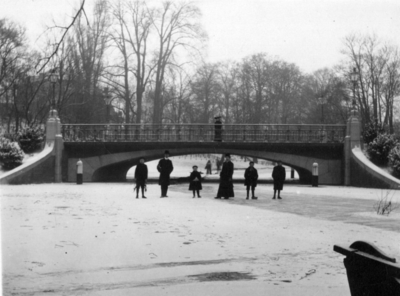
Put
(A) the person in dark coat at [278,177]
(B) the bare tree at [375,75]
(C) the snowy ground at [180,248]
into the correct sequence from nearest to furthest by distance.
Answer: (C) the snowy ground at [180,248] < (A) the person in dark coat at [278,177] < (B) the bare tree at [375,75]

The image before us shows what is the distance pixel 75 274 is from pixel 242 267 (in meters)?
1.74

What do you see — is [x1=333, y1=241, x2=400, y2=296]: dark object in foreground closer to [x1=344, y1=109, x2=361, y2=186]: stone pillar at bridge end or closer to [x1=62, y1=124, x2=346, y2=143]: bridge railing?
[x1=344, y1=109, x2=361, y2=186]: stone pillar at bridge end

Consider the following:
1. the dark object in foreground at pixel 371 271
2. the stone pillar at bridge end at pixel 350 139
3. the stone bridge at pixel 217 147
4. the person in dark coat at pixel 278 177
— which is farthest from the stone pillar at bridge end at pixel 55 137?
the dark object in foreground at pixel 371 271

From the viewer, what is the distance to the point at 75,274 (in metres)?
5.81

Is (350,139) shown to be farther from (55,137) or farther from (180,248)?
(180,248)

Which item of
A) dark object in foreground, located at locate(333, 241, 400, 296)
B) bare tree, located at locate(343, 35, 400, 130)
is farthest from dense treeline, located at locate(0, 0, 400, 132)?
dark object in foreground, located at locate(333, 241, 400, 296)

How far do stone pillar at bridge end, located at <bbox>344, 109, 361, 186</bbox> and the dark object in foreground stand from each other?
2508 centimetres

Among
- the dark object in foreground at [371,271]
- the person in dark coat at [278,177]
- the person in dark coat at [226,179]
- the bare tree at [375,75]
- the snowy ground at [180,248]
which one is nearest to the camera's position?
the dark object in foreground at [371,271]

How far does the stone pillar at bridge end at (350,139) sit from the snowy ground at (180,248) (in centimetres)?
1433

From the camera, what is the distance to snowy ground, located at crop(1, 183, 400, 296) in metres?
5.34

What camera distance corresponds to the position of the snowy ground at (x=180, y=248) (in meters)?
5.34

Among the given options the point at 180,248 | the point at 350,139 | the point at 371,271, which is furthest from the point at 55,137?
the point at 371,271

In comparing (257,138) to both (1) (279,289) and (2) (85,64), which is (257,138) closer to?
(2) (85,64)

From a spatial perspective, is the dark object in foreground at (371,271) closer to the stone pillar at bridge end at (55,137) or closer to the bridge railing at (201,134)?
the stone pillar at bridge end at (55,137)
